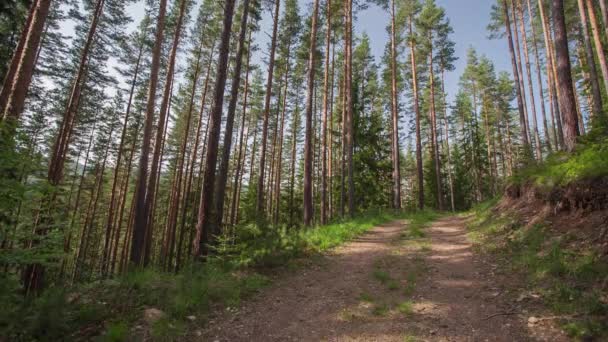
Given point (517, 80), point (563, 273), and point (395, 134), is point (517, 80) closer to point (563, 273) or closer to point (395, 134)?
point (395, 134)

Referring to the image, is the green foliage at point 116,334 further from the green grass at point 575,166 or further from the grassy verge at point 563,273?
the green grass at point 575,166

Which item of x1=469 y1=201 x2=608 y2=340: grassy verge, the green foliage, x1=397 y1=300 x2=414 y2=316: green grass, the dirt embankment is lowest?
the green foliage

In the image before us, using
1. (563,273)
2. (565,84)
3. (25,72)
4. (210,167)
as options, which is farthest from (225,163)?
(565,84)

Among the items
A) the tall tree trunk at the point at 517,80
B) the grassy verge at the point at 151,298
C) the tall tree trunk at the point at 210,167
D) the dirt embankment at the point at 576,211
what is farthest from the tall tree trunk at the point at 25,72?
the tall tree trunk at the point at 517,80

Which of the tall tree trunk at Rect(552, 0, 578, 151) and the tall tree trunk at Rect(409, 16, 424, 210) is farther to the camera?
the tall tree trunk at Rect(409, 16, 424, 210)

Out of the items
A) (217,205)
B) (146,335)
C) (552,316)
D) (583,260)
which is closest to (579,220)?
(583,260)

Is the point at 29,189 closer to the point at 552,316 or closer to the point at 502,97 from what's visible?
the point at 552,316

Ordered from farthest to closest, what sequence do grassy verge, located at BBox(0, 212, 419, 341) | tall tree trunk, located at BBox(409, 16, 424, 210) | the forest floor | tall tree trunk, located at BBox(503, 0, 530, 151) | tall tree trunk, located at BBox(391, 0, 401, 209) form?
tall tree trunk, located at BBox(409, 16, 424, 210)
tall tree trunk, located at BBox(391, 0, 401, 209)
tall tree trunk, located at BBox(503, 0, 530, 151)
the forest floor
grassy verge, located at BBox(0, 212, 419, 341)

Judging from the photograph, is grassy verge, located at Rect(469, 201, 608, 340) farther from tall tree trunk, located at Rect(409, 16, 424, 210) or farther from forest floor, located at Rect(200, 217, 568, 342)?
tall tree trunk, located at Rect(409, 16, 424, 210)

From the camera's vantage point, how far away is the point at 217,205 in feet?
30.3

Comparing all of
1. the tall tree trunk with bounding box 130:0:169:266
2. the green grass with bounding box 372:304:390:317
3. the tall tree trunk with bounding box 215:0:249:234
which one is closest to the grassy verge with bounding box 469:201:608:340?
the green grass with bounding box 372:304:390:317

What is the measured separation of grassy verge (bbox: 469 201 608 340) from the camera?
344 cm

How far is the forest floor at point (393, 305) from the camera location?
3.92m

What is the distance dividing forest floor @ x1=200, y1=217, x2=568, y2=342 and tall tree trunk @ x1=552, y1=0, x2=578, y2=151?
4719 millimetres
